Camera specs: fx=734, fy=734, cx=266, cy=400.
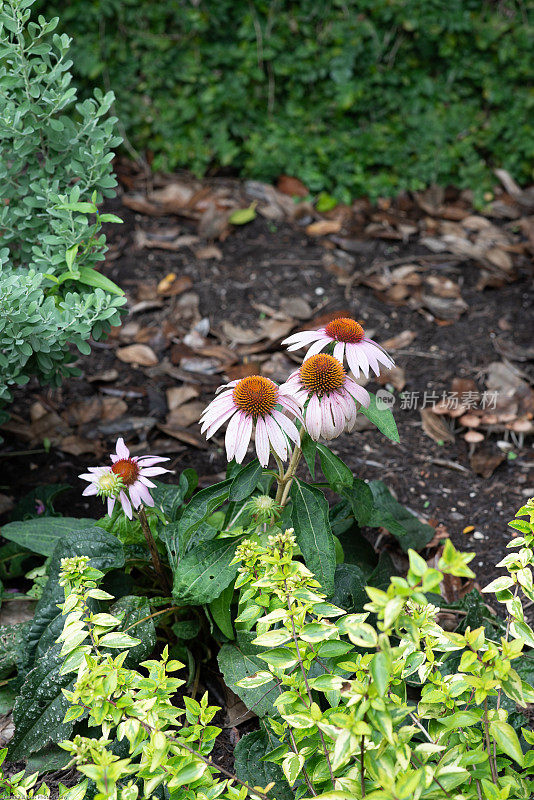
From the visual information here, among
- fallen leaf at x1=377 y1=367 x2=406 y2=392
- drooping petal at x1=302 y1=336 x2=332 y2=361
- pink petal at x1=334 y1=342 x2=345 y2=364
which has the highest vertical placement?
pink petal at x1=334 y1=342 x2=345 y2=364

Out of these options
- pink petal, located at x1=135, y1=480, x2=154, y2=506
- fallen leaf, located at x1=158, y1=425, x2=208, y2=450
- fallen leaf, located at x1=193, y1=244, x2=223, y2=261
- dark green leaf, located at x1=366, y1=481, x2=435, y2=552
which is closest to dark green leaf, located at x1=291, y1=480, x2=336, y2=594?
pink petal, located at x1=135, y1=480, x2=154, y2=506

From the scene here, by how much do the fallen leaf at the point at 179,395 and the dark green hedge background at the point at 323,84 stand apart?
5.04ft

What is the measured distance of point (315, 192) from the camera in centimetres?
379

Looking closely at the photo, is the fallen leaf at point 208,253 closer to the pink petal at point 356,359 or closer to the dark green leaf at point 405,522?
the dark green leaf at point 405,522

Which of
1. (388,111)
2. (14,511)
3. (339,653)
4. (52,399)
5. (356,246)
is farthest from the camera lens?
(388,111)

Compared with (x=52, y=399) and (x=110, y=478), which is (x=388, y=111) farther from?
Result: (x=110, y=478)

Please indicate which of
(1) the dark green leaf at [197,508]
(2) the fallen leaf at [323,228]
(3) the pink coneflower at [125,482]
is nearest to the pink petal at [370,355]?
(1) the dark green leaf at [197,508]

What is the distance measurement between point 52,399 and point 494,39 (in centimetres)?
277

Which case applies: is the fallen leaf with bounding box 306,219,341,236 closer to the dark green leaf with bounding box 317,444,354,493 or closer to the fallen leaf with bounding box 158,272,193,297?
the fallen leaf with bounding box 158,272,193,297

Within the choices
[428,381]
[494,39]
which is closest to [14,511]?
[428,381]

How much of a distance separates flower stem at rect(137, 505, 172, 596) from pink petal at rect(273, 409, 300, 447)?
404mm

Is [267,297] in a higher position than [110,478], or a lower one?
lower

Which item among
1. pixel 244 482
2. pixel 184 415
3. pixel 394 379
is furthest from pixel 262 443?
pixel 394 379

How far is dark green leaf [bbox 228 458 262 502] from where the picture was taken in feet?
5.04
